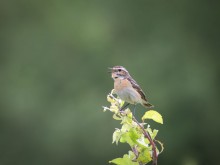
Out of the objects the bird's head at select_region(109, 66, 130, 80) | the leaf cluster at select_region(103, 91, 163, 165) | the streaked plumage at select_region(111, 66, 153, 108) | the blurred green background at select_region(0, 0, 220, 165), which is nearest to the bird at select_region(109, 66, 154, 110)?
the streaked plumage at select_region(111, 66, 153, 108)

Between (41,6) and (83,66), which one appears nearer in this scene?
(83,66)

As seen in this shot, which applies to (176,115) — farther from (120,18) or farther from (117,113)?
(117,113)

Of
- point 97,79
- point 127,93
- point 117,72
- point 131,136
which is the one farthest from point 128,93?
point 97,79

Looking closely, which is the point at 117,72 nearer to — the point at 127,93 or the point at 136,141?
the point at 127,93

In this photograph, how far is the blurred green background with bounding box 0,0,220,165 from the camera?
14.7 m

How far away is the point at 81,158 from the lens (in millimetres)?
15031

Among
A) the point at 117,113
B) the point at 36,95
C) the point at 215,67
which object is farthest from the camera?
the point at 215,67

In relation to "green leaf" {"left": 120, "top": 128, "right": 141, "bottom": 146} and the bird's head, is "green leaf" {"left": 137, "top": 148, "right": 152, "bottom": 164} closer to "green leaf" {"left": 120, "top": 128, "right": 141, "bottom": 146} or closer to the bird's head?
"green leaf" {"left": 120, "top": 128, "right": 141, "bottom": 146}

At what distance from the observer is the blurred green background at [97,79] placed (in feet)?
48.2

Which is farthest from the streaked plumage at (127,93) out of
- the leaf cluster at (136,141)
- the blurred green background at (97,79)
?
the blurred green background at (97,79)

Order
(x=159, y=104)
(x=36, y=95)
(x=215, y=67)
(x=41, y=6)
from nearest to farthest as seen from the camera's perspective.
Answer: (x=159, y=104)
(x=36, y=95)
(x=215, y=67)
(x=41, y=6)

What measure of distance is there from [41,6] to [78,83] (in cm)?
444

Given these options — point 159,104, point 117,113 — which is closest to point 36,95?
point 159,104

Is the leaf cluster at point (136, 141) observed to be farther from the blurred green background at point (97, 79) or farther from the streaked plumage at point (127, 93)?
the blurred green background at point (97, 79)
